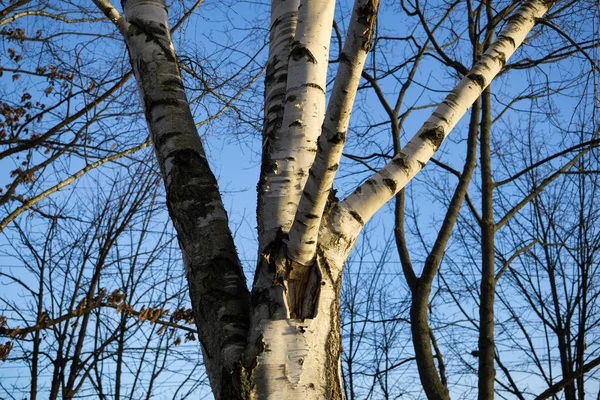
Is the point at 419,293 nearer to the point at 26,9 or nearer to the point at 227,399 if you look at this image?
the point at 227,399

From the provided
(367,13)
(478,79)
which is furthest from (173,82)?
(478,79)

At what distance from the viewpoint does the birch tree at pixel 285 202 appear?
1.87 metres

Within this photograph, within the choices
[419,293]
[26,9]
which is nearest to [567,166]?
[419,293]

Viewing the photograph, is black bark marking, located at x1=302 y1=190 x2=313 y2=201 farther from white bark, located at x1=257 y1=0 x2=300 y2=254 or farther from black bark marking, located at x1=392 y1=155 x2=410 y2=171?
black bark marking, located at x1=392 y1=155 x2=410 y2=171

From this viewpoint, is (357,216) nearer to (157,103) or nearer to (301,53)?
(301,53)

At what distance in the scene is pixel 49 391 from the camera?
5.59 m

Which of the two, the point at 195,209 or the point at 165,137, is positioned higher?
the point at 165,137

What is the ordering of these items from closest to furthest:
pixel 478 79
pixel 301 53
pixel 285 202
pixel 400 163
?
pixel 285 202, pixel 301 53, pixel 400 163, pixel 478 79

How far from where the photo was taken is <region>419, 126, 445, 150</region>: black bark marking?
8.20 ft

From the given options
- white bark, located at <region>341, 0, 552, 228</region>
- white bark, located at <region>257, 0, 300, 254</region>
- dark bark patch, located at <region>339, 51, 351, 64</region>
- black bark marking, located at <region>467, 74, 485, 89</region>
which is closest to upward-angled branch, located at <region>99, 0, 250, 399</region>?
white bark, located at <region>257, 0, 300, 254</region>

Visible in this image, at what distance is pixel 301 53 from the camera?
7.59 ft

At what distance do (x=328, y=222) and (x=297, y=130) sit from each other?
379mm

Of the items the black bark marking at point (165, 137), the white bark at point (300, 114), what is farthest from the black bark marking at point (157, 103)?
the white bark at point (300, 114)

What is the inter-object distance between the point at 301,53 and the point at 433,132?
663 millimetres
